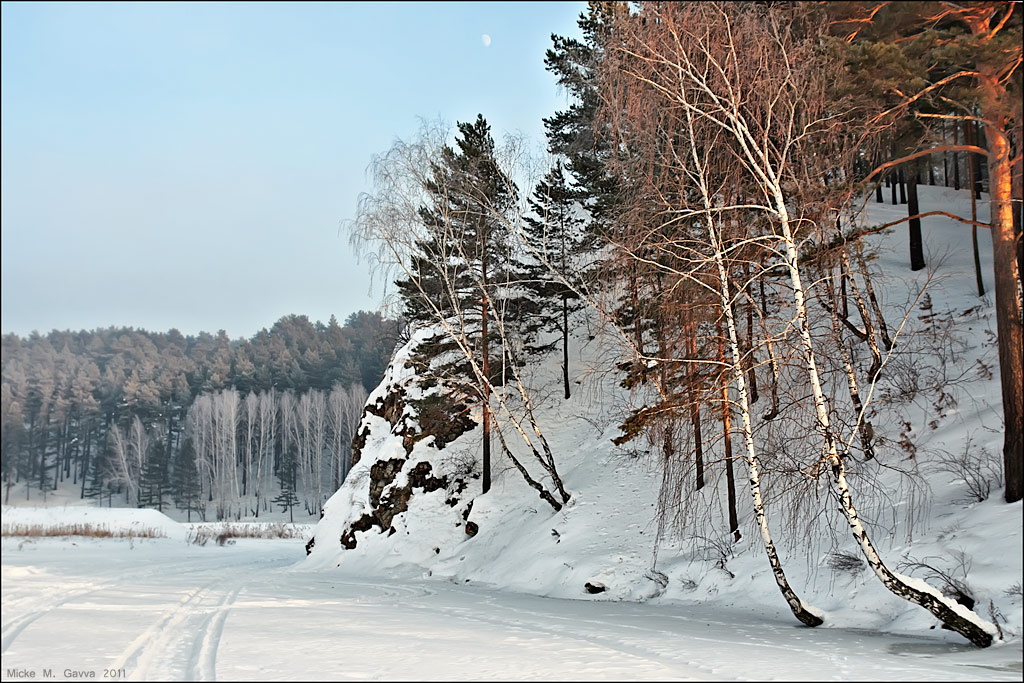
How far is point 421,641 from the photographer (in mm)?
7852

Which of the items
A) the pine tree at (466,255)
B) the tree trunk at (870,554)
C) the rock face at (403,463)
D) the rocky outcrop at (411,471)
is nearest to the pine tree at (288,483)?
the rock face at (403,463)

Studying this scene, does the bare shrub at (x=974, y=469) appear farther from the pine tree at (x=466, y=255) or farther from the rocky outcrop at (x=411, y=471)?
the rocky outcrop at (x=411, y=471)

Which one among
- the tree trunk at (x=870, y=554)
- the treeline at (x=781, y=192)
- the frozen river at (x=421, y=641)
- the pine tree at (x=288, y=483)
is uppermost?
the treeline at (x=781, y=192)

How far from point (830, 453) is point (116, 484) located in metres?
69.2

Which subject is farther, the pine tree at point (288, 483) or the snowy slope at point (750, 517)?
the pine tree at point (288, 483)

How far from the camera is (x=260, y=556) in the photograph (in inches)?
1048

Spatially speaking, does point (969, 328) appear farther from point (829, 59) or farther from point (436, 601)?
point (436, 601)

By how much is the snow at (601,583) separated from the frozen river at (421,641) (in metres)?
0.05

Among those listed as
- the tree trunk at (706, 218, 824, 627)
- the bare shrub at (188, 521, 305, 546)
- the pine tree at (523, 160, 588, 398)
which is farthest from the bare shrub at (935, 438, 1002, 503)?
the bare shrub at (188, 521, 305, 546)

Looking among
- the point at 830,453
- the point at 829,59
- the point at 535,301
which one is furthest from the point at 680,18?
the point at 535,301

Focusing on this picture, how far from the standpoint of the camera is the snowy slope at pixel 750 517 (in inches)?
Answer: 356

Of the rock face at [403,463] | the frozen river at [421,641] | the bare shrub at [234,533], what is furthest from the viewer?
the bare shrub at [234,533]

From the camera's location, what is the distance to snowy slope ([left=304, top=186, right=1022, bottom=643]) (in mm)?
9055

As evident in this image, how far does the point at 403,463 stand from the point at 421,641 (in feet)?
47.4
